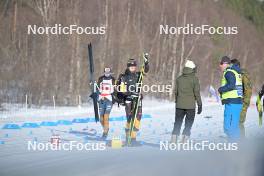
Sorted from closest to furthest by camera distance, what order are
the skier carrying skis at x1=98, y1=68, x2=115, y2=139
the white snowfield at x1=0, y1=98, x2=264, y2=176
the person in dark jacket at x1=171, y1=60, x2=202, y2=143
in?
the white snowfield at x1=0, y1=98, x2=264, y2=176 → the person in dark jacket at x1=171, y1=60, x2=202, y2=143 → the skier carrying skis at x1=98, y1=68, x2=115, y2=139

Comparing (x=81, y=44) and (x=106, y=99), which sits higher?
(x=81, y=44)

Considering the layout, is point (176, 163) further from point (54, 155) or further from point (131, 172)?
point (54, 155)

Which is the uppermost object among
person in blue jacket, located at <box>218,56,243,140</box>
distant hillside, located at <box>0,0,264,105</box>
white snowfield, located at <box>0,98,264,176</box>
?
distant hillside, located at <box>0,0,264,105</box>

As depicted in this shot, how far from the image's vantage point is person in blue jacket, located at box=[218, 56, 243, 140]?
31.9 ft

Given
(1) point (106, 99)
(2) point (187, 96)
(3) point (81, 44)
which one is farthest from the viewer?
(3) point (81, 44)

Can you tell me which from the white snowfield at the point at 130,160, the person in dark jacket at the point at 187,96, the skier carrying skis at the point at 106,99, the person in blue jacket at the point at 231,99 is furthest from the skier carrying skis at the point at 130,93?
the person in blue jacket at the point at 231,99

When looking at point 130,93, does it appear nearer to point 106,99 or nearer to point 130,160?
point 106,99

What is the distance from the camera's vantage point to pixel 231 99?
9797mm

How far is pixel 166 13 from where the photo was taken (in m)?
37.8

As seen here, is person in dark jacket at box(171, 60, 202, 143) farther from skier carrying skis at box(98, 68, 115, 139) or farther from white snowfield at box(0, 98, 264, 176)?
skier carrying skis at box(98, 68, 115, 139)

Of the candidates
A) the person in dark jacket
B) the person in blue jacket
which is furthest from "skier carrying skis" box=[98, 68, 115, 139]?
the person in blue jacket

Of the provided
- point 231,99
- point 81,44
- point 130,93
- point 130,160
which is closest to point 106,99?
point 130,93

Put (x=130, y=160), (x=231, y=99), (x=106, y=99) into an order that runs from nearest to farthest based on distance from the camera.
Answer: (x=130, y=160) < (x=231, y=99) < (x=106, y=99)

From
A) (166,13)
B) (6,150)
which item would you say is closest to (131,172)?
(6,150)
